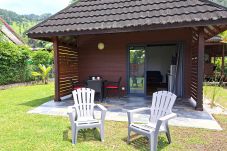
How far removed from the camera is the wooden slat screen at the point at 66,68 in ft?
26.2

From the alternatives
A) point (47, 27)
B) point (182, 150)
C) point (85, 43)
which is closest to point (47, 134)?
point (182, 150)

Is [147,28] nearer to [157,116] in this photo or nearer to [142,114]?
[142,114]

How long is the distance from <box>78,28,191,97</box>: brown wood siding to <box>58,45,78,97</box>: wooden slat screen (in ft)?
1.16

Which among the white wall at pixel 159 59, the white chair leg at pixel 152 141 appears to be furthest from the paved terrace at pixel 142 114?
the white wall at pixel 159 59

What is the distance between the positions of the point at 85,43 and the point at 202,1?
5085mm

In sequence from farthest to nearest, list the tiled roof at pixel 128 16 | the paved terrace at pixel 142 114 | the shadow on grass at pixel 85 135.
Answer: the tiled roof at pixel 128 16
the paved terrace at pixel 142 114
the shadow on grass at pixel 85 135

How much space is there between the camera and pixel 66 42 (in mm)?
8320

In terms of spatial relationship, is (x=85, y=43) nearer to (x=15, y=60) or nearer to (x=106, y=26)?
(x=106, y=26)

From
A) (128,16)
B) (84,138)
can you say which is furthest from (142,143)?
(128,16)

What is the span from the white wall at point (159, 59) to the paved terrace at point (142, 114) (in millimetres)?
7243

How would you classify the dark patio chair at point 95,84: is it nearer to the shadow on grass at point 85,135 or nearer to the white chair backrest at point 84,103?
the white chair backrest at point 84,103

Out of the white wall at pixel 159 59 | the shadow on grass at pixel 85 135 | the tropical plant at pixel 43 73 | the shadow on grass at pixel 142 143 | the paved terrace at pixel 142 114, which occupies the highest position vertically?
the white wall at pixel 159 59

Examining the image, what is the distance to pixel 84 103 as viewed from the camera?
471cm

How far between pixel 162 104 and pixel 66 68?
Answer: 17.0 feet
